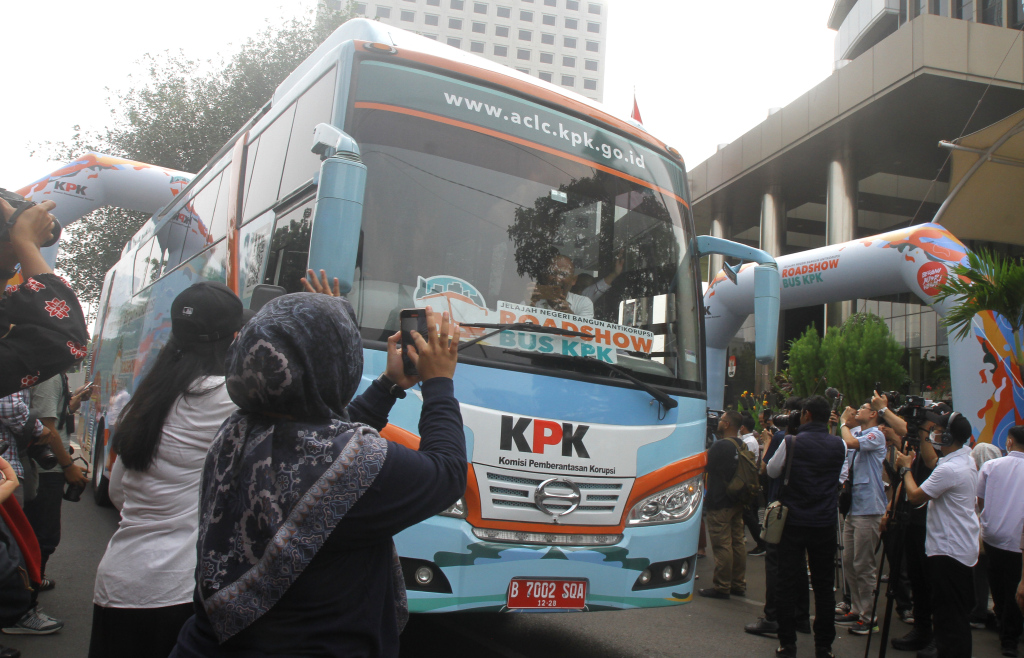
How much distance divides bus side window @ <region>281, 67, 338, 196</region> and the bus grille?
2.09 metres

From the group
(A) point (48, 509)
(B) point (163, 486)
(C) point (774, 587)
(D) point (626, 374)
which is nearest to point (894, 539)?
(C) point (774, 587)

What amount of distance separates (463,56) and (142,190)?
8067 mm

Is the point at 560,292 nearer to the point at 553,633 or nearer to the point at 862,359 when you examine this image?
the point at 553,633

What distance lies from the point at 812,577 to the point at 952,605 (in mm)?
881

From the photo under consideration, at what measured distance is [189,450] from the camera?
257 centimetres

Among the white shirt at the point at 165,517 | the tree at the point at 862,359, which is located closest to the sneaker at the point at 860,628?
the white shirt at the point at 165,517

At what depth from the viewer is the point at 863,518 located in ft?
22.8

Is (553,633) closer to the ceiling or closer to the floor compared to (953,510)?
closer to the floor

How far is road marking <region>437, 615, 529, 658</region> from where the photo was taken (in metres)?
5.07

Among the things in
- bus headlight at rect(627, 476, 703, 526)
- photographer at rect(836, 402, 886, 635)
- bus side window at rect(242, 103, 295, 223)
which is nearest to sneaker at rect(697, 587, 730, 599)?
photographer at rect(836, 402, 886, 635)

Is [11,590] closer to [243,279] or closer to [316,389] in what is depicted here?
[316,389]

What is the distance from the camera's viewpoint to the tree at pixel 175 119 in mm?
22516

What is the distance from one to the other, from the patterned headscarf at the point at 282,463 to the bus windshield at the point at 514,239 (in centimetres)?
227

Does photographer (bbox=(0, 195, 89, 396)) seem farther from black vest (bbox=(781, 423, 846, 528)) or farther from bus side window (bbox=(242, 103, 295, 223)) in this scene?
black vest (bbox=(781, 423, 846, 528))
